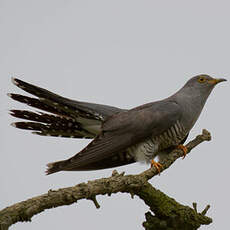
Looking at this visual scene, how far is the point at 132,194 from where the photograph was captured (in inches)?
102

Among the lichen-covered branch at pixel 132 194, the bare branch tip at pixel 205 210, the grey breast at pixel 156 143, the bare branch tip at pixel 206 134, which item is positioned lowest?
the bare branch tip at pixel 205 210

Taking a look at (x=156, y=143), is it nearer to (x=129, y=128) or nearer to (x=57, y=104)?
(x=129, y=128)

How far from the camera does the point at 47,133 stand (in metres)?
3.52

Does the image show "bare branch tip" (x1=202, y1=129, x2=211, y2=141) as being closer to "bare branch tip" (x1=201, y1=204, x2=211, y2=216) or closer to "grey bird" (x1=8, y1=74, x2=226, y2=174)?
"grey bird" (x1=8, y1=74, x2=226, y2=174)

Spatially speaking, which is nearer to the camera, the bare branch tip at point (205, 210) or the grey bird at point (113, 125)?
the bare branch tip at point (205, 210)

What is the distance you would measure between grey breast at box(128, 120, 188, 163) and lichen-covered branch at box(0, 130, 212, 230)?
0.44m

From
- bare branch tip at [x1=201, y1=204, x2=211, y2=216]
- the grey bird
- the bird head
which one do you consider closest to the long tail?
the grey bird

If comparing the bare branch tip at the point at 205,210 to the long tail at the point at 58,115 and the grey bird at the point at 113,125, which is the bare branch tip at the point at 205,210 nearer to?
the grey bird at the point at 113,125

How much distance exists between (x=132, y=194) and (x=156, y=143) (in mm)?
979

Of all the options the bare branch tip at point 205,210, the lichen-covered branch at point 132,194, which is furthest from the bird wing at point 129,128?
the bare branch tip at point 205,210

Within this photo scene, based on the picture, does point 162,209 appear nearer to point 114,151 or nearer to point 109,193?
point 109,193

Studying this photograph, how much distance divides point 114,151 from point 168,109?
63 centimetres

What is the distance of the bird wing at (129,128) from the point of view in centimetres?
328

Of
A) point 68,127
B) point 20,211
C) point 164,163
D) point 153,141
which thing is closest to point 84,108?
point 68,127
